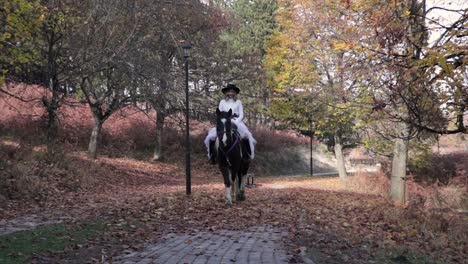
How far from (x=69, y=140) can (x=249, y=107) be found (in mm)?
16559

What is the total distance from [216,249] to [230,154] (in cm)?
509

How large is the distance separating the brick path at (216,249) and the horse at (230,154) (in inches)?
133

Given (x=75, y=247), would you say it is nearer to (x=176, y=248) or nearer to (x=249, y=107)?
(x=176, y=248)

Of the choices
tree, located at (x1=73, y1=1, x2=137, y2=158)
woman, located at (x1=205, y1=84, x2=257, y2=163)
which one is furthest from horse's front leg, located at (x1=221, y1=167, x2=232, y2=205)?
tree, located at (x1=73, y1=1, x2=137, y2=158)

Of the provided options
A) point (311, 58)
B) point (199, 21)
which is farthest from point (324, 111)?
point (199, 21)

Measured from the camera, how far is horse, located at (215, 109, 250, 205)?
36.0 ft

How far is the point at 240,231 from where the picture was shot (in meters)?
8.34

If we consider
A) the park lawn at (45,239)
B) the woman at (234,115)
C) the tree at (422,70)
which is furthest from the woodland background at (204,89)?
the park lawn at (45,239)

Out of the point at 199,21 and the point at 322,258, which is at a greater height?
the point at 199,21

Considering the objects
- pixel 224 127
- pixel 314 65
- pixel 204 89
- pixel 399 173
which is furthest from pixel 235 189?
pixel 314 65

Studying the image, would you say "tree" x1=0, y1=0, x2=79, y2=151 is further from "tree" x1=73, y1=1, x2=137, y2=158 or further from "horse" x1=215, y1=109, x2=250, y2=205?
"horse" x1=215, y1=109, x2=250, y2=205

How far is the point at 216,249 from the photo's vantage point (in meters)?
6.65

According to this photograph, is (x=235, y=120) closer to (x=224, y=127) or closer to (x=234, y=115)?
(x=234, y=115)

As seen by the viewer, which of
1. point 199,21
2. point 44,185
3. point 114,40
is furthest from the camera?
point 199,21
